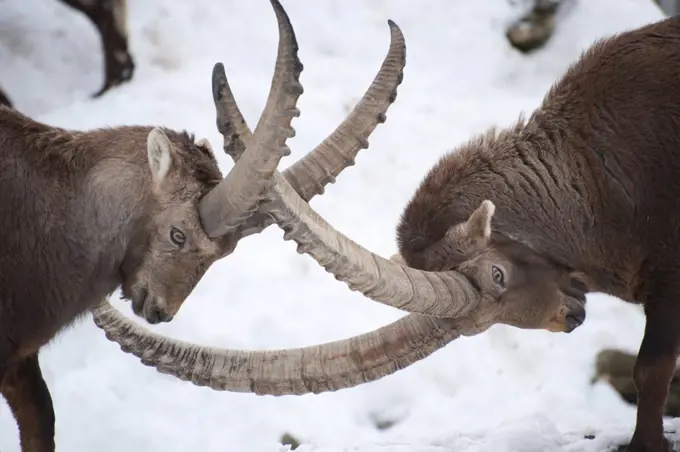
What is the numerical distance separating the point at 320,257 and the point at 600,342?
4500 millimetres

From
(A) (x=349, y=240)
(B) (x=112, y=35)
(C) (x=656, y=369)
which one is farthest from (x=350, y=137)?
(B) (x=112, y=35)

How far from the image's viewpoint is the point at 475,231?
17.6 feet

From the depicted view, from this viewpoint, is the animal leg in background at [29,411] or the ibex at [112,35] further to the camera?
the ibex at [112,35]

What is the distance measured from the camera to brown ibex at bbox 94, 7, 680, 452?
540 centimetres

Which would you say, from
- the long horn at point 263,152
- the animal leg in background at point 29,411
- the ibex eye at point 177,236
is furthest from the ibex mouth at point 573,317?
the animal leg in background at point 29,411

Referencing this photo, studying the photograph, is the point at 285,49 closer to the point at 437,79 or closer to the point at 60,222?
the point at 60,222

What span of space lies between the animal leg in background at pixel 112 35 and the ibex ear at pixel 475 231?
6339 millimetres

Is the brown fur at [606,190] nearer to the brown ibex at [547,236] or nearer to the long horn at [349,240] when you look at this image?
the brown ibex at [547,236]

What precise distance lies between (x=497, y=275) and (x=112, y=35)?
681cm

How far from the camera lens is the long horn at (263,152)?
4.56 m

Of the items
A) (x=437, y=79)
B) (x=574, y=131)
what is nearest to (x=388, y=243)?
(x=437, y=79)

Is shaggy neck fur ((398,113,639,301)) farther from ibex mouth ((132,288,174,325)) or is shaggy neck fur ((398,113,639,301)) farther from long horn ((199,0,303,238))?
ibex mouth ((132,288,174,325))

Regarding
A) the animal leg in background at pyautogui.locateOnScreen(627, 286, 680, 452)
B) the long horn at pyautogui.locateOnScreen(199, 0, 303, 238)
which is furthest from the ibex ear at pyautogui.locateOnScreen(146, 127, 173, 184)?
the animal leg in background at pyautogui.locateOnScreen(627, 286, 680, 452)

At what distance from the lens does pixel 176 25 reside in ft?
38.8
